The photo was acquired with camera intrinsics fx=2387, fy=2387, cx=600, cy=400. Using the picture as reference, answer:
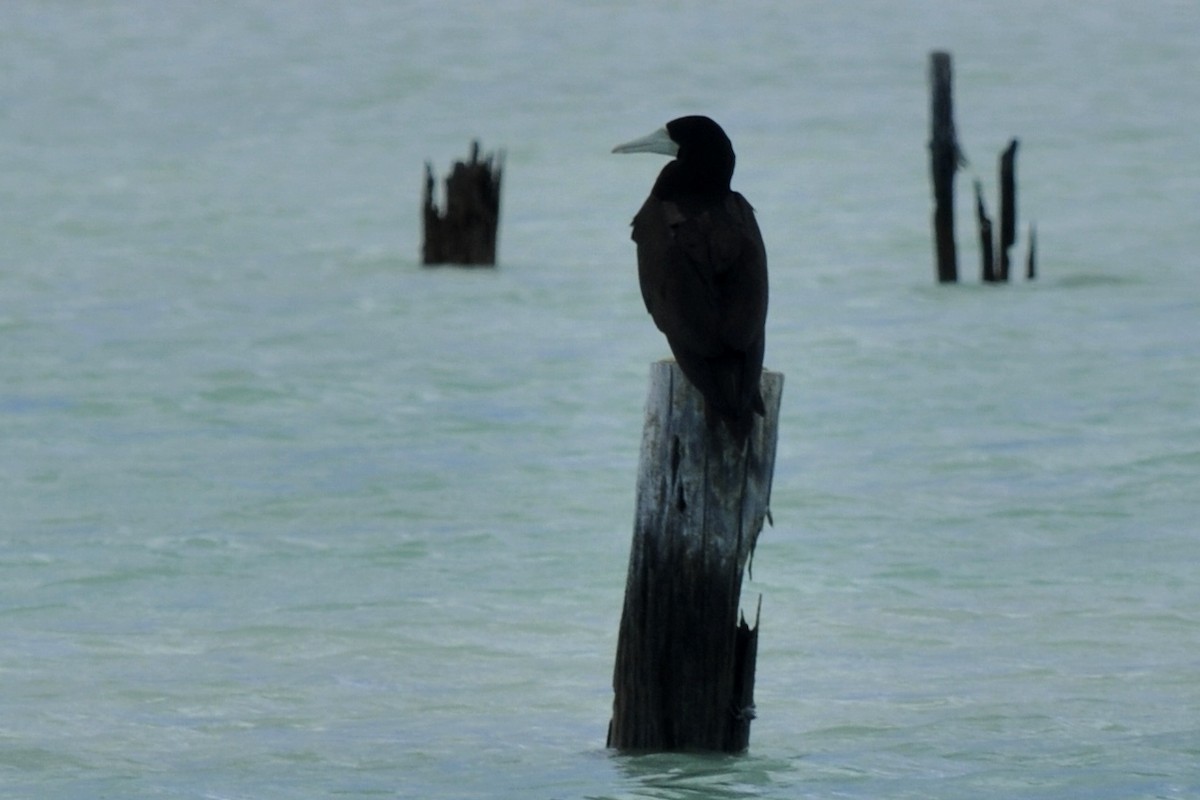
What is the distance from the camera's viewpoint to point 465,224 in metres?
21.7

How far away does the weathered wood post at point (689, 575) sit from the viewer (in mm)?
6027

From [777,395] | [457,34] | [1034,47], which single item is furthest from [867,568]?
[457,34]

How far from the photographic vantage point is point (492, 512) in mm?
11703

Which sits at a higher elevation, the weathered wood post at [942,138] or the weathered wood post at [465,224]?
the weathered wood post at [942,138]

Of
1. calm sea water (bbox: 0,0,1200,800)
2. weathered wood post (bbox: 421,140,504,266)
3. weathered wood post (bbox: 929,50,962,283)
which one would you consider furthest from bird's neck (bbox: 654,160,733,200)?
weathered wood post (bbox: 421,140,504,266)

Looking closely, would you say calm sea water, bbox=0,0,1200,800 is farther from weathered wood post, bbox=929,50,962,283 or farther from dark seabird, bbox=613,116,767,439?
dark seabird, bbox=613,116,767,439

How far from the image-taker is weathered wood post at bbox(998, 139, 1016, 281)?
63.1 feet

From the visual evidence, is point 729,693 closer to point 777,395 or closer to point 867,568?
point 777,395

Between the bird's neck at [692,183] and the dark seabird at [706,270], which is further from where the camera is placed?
the bird's neck at [692,183]

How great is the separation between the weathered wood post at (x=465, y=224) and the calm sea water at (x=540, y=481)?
29 centimetres

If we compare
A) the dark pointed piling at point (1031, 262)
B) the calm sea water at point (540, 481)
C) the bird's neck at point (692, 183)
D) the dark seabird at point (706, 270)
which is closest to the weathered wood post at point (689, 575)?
the dark seabird at point (706, 270)

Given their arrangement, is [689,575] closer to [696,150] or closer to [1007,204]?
[696,150]

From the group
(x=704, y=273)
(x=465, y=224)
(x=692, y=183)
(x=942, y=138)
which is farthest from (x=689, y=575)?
(x=465, y=224)

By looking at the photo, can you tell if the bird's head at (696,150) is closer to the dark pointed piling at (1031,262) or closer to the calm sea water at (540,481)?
the calm sea water at (540,481)
